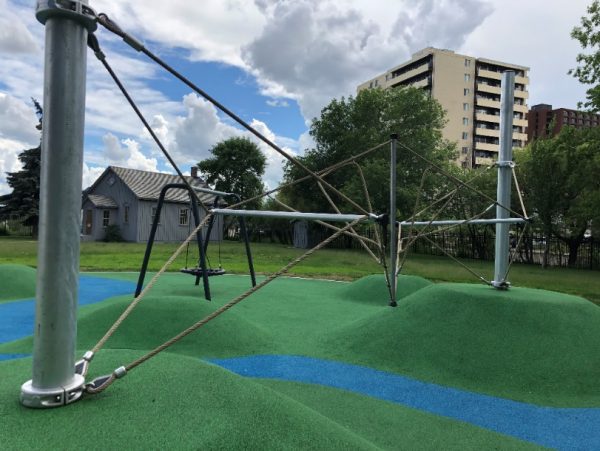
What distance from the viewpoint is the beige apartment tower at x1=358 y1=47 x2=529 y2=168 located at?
219ft

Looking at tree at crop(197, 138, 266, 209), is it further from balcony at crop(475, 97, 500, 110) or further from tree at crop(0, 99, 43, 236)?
balcony at crop(475, 97, 500, 110)

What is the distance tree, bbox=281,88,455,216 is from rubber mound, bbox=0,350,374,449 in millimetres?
21760

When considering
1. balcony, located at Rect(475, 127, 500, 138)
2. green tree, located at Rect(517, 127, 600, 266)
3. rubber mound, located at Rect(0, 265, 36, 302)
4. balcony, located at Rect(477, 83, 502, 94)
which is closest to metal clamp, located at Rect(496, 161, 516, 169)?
rubber mound, located at Rect(0, 265, 36, 302)

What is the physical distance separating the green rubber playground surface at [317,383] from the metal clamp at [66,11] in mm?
1876

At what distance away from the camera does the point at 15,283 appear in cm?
915

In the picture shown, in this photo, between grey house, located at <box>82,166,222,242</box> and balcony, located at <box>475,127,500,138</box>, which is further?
balcony, located at <box>475,127,500,138</box>

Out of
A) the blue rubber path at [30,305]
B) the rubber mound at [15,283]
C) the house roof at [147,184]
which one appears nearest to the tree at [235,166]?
the house roof at [147,184]

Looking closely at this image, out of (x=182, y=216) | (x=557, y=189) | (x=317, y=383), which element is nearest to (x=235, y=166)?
(x=182, y=216)

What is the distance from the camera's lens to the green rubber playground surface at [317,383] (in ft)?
6.95

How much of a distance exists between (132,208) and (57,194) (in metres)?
31.0

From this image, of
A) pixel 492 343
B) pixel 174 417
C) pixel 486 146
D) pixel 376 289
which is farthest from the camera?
pixel 486 146

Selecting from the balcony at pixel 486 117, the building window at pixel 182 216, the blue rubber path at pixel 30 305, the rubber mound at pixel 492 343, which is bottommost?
the blue rubber path at pixel 30 305

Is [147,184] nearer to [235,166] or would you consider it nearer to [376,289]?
[235,166]

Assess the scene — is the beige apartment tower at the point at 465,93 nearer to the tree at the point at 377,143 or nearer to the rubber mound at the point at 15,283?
the tree at the point at 377,143
